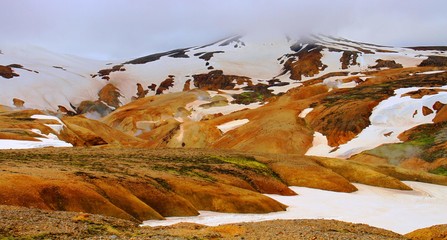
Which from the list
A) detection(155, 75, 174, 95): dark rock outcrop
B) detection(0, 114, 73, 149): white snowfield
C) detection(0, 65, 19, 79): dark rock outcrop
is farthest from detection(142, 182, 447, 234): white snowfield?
detection(0, 65, 19, 79): dark rock outcrop

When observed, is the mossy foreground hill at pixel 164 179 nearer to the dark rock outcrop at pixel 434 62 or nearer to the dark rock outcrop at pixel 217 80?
the dark rock outcrop at pixel 434 62

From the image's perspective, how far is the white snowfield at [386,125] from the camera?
74.9m

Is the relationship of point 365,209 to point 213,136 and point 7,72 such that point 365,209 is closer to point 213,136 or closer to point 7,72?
point 213,136

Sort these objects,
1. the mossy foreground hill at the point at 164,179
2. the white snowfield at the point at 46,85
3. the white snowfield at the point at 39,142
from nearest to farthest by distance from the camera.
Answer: the mossy foreground hill at the point at 164,179 < the white snowfield at the point at 39,142 < the white snowfield at the point at 46,85

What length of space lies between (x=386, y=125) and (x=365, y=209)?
4672 centimetres

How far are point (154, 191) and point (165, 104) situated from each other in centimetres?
10279

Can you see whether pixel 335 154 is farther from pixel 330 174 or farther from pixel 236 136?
pixel 330 174

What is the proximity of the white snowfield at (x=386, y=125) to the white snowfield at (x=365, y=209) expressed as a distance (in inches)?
1014

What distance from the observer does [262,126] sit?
85750 mm

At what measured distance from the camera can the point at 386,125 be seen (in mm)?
80375

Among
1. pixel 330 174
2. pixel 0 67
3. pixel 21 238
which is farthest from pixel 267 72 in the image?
pixel 21 238

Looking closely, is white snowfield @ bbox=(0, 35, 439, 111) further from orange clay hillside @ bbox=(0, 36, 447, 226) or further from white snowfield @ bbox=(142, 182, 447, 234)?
white snowfield @ bbox=(142, 182, 447, 234)

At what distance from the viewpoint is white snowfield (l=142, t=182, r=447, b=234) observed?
30.6 m

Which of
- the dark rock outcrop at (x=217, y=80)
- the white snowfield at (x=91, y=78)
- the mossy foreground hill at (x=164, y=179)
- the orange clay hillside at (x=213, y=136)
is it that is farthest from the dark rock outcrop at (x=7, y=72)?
the mossy foreground hill at (x=164, y=179)
